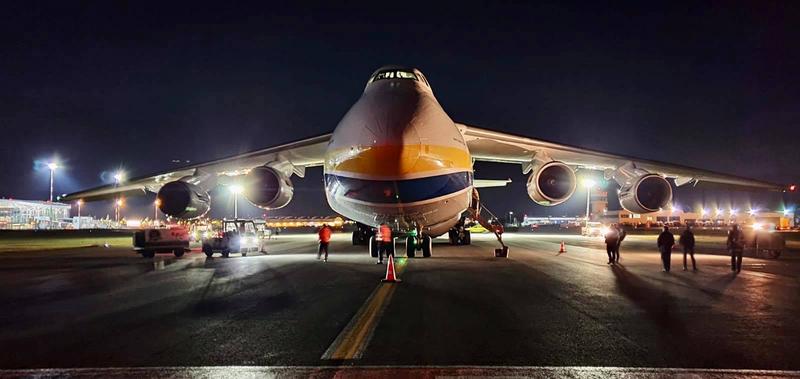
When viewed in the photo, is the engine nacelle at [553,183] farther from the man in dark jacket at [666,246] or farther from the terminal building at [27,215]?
the terminal building at [27,215]

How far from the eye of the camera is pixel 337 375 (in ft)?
17.6

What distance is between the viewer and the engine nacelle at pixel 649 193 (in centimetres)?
1753

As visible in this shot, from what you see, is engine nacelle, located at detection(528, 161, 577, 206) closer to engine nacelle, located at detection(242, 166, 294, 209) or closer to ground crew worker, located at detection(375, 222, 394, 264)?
ground crew worker, located at detection(375, 222, 394, 264)

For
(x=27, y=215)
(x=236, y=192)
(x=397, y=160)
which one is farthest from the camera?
(x=27, y=215)

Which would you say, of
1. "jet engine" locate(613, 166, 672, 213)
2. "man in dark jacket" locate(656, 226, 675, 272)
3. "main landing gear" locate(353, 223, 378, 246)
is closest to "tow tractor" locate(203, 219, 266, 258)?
"main landing gear" locate(353, 223, 378, 246)

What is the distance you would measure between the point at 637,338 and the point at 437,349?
2.57 metres

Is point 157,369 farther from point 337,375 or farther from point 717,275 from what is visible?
point 717,275

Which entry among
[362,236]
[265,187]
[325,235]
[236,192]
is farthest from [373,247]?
[236,192]

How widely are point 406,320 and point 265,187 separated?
386 inches

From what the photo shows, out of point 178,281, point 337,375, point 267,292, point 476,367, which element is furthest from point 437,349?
point 178,281

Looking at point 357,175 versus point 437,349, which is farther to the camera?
point 357,175

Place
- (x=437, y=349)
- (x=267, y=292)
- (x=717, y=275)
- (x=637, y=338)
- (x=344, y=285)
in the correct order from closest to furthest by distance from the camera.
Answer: (x=437, y=349)
(x=637, y=338)
(x=267, y=292)
(x=344, y=285)
(x=717, y=275)

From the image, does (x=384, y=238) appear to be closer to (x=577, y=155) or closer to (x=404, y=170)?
(x=404, y=170)

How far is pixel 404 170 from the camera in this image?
1307 cm
